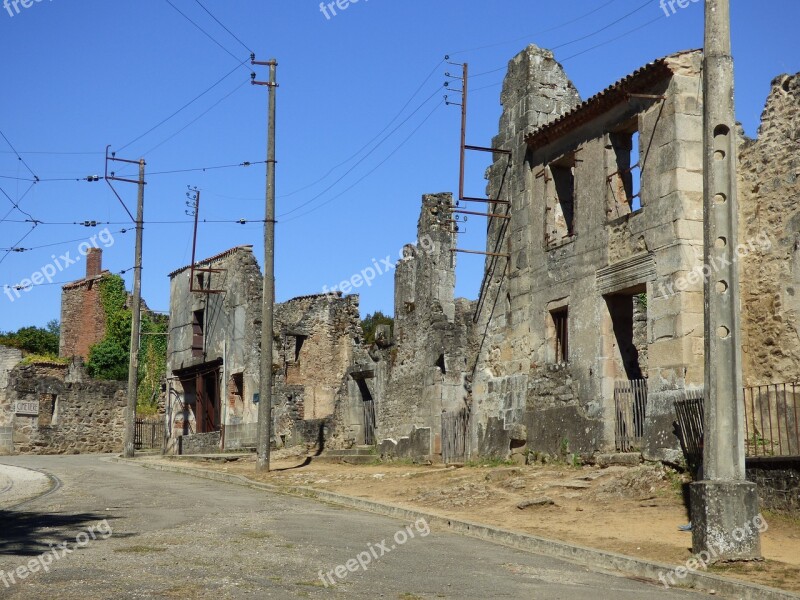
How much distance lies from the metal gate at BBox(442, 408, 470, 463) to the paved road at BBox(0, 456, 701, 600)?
7.78 m

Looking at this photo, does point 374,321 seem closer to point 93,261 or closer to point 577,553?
point 93,261

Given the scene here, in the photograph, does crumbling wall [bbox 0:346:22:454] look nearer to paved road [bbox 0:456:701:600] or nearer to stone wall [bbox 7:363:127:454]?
stone wall [bbox 7:363:127:454]

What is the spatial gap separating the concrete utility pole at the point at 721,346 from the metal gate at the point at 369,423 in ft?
58.0

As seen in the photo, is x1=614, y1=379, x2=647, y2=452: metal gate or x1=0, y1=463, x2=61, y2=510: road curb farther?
x1=614, y1=379, x2=647, y2=452: metal gate

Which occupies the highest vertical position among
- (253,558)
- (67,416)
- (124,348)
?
(124,348)

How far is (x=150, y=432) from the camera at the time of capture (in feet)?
132

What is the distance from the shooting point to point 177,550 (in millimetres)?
9594

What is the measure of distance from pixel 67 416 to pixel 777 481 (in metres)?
30.3

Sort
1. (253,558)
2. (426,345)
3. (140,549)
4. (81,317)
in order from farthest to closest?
(81,317), (426,345), (140,549), (253,558)

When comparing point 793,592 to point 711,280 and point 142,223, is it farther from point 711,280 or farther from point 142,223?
point 142,223

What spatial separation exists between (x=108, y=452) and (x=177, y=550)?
29966 mm

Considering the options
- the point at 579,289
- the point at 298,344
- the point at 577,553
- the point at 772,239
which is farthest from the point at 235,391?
the point at 577,553

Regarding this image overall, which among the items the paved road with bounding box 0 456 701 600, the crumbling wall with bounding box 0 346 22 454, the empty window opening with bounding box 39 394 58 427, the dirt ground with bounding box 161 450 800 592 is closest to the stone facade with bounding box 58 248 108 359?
the crumbling wall with bounding box 0 346 22 454

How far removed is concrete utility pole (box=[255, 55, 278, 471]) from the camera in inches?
875
